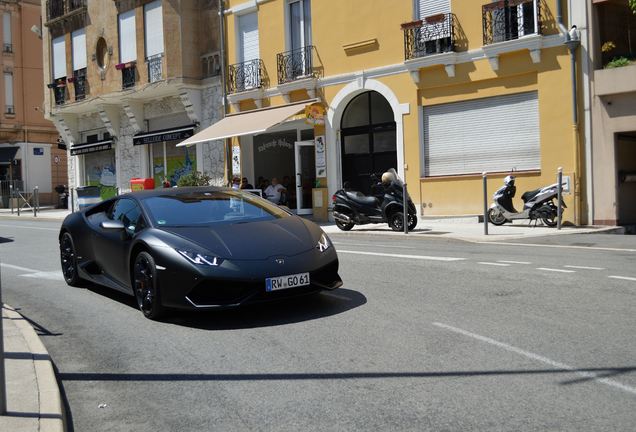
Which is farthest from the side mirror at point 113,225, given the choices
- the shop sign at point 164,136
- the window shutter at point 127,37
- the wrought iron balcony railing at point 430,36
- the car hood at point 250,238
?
the window shutter at point 127,37

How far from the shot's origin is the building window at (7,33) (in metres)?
43.0

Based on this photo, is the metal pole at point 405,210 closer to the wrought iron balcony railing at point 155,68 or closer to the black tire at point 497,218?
the black tire at point 497,218

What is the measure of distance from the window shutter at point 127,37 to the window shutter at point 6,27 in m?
19.1

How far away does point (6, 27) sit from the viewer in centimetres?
4334

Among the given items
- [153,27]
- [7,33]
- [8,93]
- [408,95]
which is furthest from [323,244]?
[7,33]

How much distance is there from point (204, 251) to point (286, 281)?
0.79 metres

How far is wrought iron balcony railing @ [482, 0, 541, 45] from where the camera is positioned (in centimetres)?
1693

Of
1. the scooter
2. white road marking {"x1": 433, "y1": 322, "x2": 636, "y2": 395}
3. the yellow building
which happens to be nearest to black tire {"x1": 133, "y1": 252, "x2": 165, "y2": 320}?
white road marking {"x1": 433, "y1": 322, "x2": 636, "y2": 395}

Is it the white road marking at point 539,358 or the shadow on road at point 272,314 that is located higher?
the shadow on road at point 272,314

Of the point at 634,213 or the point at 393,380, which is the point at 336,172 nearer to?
the point at 634,213

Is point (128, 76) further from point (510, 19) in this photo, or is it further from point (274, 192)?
point (510, 19)

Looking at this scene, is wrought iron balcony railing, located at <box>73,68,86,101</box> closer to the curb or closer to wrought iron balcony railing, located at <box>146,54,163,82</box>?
wrought iron balcony railing, located at <box>146,54,163,82</box>

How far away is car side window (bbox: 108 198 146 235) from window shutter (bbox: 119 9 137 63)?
2124 centimetres

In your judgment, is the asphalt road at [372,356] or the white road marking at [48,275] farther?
the white road marking at [48,275]
